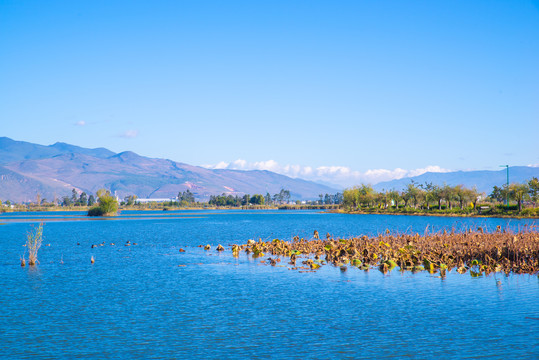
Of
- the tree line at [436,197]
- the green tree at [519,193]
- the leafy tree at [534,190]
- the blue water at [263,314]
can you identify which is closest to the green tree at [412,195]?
the tree line at [436,197]

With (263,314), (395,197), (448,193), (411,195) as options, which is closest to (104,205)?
(411,195)

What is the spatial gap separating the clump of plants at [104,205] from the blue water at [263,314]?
10972cm

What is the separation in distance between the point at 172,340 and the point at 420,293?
1302 centimetres

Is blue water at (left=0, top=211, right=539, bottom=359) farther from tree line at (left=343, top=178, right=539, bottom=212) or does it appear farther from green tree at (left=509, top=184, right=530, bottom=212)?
tree line at (left=343, top=178, right=539, bottom=212)

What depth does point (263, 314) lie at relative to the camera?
20734mm

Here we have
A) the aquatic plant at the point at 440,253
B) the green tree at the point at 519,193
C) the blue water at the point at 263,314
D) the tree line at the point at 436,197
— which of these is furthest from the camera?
the tree line at the point at 436,197

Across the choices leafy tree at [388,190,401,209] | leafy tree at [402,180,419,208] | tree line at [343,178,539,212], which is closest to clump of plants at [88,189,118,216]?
tree line at [343,178,539,212]

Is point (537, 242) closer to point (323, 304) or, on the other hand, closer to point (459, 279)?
point (459, 279)

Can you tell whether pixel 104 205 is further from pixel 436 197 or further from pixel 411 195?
pixel 436 197

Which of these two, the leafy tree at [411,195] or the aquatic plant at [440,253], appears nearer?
the aquatic plant at [440,253]

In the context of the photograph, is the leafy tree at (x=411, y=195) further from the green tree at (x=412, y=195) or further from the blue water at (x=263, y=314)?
the blue water at (x=263, y=314)

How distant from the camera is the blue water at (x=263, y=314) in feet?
53.2

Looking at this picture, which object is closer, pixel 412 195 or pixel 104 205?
pixel 104 205

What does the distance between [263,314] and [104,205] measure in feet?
422
